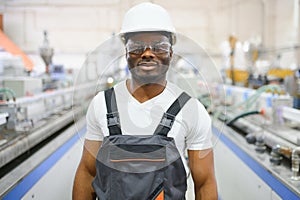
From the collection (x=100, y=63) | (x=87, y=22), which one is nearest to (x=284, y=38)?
(x=87, y=22)

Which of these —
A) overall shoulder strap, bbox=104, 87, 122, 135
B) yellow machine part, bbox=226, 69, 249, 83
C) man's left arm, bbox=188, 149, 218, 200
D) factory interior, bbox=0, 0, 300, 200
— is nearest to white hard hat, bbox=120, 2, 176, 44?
factory interior, bbox=0, 0, 300, 200

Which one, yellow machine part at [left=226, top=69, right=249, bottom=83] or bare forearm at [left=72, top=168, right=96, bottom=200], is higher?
yellow machine part at [left=226, top=69, right=249, bottom=83]

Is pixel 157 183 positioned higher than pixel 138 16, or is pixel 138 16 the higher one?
pixel 138 16

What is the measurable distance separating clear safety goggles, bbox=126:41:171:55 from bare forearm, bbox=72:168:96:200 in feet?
1.56

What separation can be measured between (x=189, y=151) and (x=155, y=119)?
0.55 ft

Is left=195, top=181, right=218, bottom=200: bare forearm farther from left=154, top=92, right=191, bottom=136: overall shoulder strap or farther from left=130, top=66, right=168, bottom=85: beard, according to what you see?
left=130, top=66, right=168, bottom=85: beard

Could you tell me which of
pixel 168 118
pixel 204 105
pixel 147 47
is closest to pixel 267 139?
pixel 204 105

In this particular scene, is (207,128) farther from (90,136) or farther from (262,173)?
(262,173)

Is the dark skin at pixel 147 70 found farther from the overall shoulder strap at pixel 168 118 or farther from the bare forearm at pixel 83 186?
the bare forearm at pixel 83 186

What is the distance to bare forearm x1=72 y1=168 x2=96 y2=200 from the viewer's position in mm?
1112

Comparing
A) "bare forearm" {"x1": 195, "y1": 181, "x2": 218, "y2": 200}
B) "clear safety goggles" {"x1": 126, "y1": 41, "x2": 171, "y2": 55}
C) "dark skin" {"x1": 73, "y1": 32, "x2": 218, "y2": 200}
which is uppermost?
"clear safety goggles" {"x1": 126, "y1": 41, "x2": 171, "y2": 55}

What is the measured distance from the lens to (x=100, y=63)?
124cm

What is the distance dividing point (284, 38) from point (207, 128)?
540cm

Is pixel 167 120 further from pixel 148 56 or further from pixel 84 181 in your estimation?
pixel 84 181
